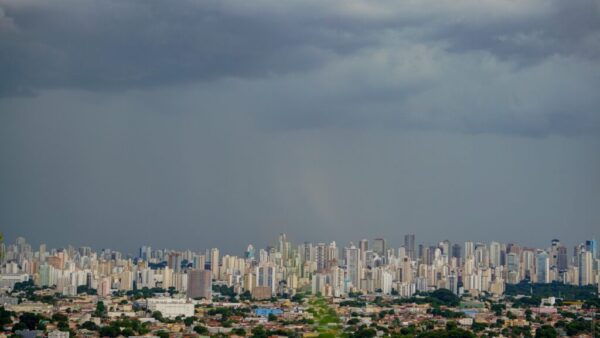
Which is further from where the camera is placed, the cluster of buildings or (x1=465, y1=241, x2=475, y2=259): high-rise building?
(x1=465, y1=241, x2=475, y2=259): high-rise building

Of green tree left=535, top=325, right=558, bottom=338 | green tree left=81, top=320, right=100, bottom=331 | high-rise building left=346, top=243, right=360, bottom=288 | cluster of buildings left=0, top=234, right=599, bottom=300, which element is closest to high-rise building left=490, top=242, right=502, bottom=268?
cluster of buildings left=0, top=234, right=599, bottom=300

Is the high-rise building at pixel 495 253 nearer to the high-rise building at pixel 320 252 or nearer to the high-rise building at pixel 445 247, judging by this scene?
the high-rise building at pixel 445 247

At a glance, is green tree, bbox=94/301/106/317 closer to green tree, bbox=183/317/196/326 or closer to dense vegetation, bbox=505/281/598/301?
green tree, bbox=183/317/196/326

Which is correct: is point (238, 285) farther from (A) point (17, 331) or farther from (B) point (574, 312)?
(A) point (17, 331)

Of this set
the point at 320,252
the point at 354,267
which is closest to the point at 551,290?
the point at 354,267

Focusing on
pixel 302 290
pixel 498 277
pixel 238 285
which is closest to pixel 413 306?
pixel 238 285
